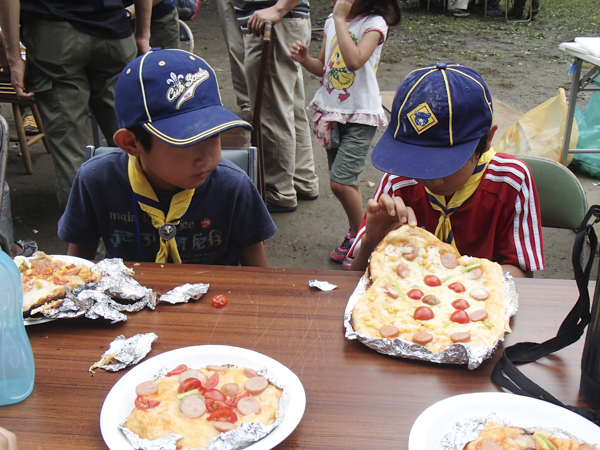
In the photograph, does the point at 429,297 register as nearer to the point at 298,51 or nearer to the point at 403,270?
the point at 403,270

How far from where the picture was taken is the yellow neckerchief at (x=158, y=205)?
1747 millimetres

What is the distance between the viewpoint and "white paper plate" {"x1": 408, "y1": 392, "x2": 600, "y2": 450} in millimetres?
933

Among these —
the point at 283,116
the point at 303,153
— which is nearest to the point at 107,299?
the point at 283,116

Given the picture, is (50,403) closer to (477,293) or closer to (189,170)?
(189,170)

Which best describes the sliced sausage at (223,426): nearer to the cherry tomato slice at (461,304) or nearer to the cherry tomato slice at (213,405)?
the cherry tomato slice at (213,405)

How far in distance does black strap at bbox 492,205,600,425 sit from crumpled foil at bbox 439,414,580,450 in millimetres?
112

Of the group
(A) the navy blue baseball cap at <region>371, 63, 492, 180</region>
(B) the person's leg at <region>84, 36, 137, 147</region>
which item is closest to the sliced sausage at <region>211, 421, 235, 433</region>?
(A) the navy blue baseball cap at <region>371, 63, 492, 180</region>

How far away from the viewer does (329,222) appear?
164 inches

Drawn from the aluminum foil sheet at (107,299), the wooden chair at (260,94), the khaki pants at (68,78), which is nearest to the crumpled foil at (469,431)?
the aluminum foil sheet at (107,299)

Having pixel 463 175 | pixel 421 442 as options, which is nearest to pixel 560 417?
pixel 421 442

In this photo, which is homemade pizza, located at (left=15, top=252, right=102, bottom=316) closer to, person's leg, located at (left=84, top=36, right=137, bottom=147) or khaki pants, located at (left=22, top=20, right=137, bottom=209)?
khaki pants, located at (left=22, top=20, right=137, bottom=209)

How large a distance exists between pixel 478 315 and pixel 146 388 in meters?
0.81

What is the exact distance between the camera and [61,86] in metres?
2.98

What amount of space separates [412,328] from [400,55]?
8.75 metres
